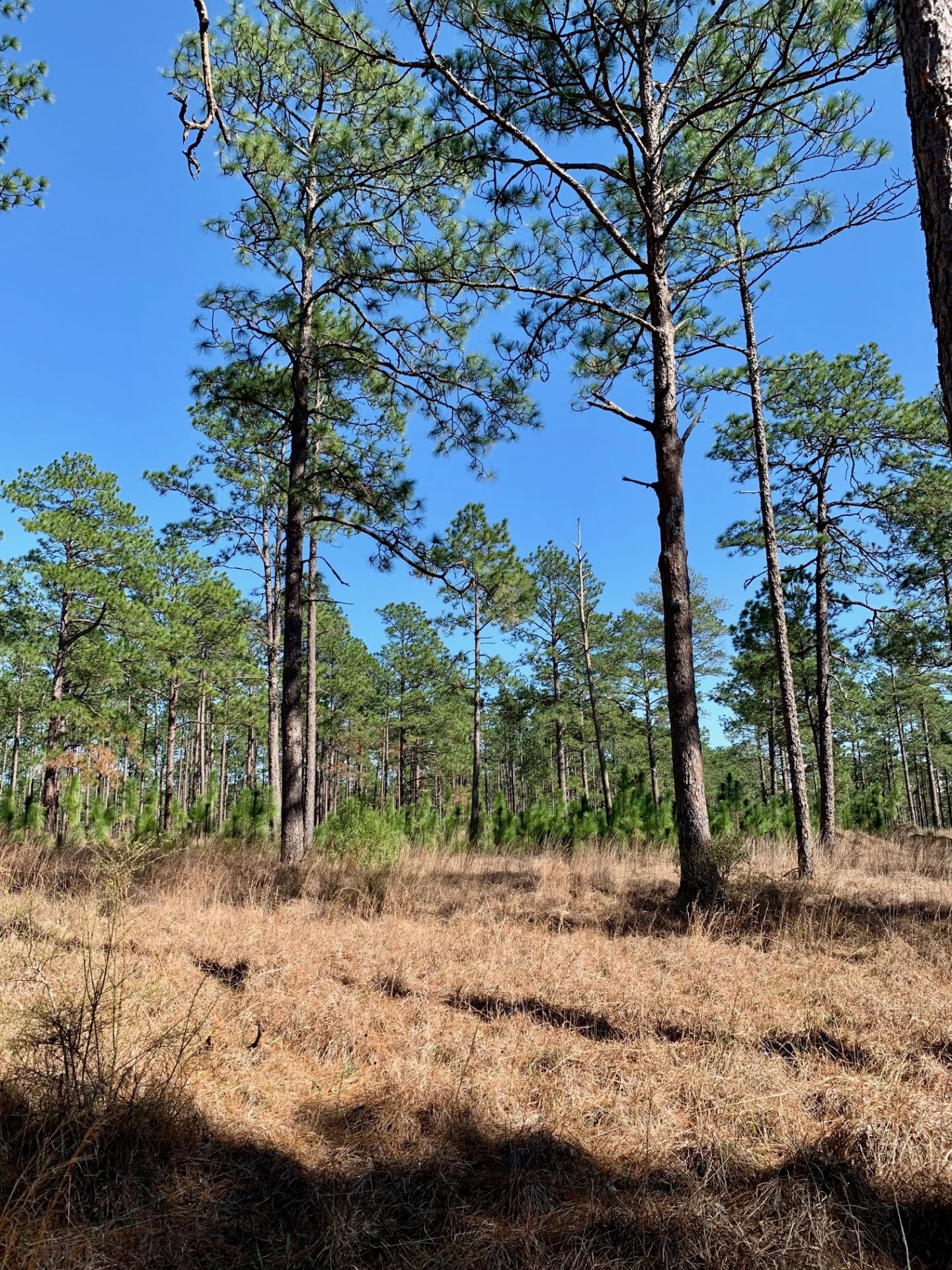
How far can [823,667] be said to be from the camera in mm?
Result: 11109

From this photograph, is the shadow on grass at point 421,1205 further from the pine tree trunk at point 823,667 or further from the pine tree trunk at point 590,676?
the pine tree trunk at point 590,676

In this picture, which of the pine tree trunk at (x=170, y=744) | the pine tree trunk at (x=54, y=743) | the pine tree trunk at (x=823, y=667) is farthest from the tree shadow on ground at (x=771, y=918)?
the pine tree trunk at (x=170, y=744)

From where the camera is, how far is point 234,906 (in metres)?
5.37

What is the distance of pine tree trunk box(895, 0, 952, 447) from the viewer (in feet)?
7.18

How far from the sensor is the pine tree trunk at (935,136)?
219 cm

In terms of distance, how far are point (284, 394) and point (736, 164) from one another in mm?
5758

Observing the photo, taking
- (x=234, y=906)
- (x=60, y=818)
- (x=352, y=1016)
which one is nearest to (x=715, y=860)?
(x=352, y=1016)

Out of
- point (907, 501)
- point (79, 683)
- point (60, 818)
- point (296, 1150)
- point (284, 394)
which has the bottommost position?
point (60, 818)

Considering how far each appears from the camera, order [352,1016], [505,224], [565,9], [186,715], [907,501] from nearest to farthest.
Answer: [352,1016] < [565,9] < [505,224] < [907,501] < [186,715]

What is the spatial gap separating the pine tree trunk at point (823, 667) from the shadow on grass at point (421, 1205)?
961 centimetres

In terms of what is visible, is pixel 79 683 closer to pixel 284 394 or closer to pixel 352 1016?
pixel 284 394

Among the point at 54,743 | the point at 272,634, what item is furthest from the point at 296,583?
the point at 54,743

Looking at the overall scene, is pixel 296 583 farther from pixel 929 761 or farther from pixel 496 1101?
pixel 929 761

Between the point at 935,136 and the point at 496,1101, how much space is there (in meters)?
4.08
